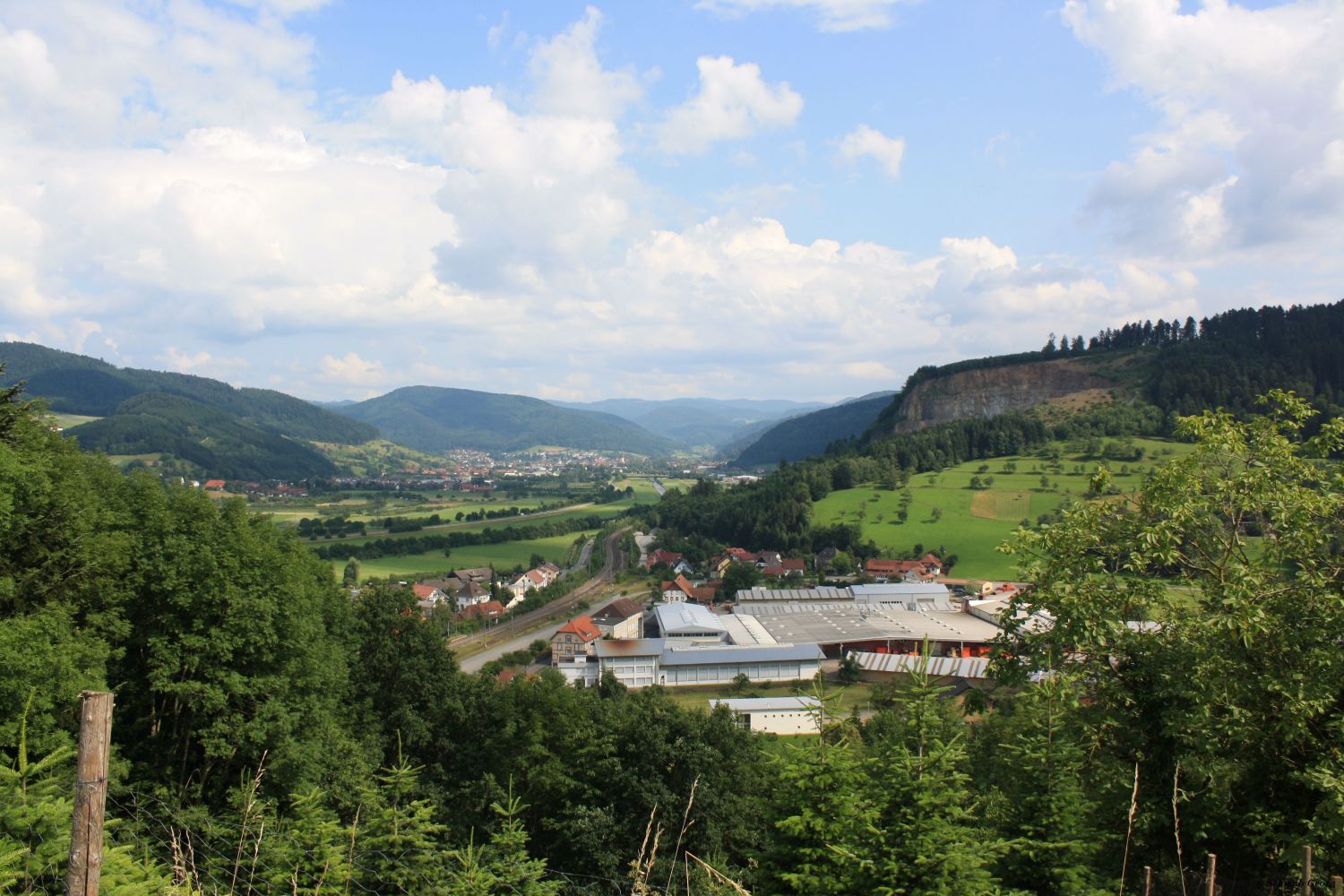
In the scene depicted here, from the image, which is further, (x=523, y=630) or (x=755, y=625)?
(x=523, y=630)

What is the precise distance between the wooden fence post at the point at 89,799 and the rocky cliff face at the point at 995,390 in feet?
342

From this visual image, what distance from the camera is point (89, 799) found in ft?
10.8

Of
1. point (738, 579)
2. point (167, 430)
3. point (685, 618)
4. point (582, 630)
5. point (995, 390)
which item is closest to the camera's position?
point (582, 630)

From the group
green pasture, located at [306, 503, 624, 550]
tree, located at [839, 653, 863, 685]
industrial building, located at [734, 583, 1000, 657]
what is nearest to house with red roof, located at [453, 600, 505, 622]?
industrial building, located at [734, 583, 1000, 657]

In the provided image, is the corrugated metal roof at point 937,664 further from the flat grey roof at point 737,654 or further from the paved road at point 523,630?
the paved road at point 523,630

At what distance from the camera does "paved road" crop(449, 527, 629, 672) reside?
1505 inches

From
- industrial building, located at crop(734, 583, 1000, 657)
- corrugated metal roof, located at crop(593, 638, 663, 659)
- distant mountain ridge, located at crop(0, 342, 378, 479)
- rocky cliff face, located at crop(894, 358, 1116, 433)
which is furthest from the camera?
distant mountain ridge, located at crop(0, 342, 378, 479)

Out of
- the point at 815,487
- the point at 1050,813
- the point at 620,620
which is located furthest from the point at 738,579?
the point at 1050,813

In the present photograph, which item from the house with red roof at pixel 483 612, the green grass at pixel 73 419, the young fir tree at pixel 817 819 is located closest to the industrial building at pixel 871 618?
the house with red roof at pixel 483 612

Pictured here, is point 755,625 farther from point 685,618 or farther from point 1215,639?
point 1215,639

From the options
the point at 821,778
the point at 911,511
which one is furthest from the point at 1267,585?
the point at 911,511

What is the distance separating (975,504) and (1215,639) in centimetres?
6332

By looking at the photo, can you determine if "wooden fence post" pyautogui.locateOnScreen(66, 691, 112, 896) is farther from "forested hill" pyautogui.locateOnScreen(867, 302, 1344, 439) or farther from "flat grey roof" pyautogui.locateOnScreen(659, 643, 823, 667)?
"forested hill" pyautogui.locateOnScreen(867, 302, 1344, 439)

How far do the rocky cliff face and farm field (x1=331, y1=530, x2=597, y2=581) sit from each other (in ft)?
189
